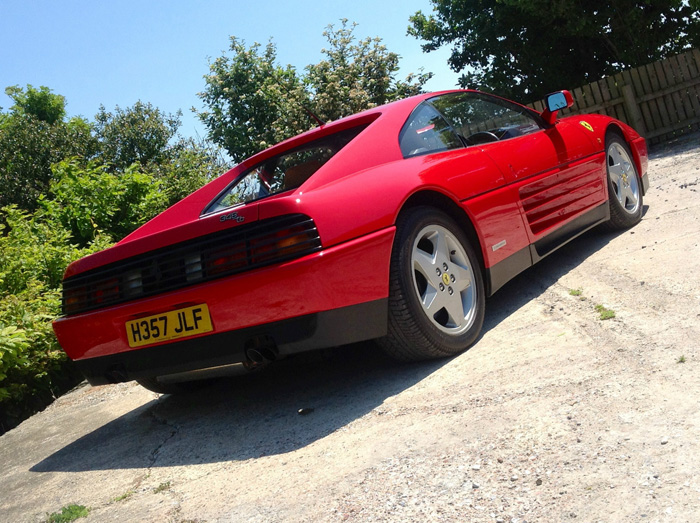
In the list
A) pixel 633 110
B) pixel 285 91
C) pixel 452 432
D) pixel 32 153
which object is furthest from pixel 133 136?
pixel 452 432

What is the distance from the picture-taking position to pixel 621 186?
19.1 feet

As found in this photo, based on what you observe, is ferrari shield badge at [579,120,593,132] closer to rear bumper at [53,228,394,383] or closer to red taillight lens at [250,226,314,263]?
rear bumper at [53,228,394,383]

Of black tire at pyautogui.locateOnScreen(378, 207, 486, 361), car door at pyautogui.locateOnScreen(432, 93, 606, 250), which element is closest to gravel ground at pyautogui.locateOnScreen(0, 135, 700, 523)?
black tire at pyautogui.locateOnScreen(378, 207, 486, 361)

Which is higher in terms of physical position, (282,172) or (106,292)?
(282,172)

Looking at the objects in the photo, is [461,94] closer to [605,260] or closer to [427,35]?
[605,260]

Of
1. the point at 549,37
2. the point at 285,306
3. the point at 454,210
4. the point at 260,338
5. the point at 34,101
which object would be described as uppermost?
the point at 34,101

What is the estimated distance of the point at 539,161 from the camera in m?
4.79

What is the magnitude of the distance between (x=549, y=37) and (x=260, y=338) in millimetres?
15537

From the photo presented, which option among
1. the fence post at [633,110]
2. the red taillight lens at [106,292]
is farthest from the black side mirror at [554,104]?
the fence post at [633,110]

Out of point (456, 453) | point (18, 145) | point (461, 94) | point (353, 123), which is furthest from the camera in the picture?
point (18, 145)

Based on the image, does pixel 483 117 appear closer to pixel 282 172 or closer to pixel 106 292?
pixel 282 172

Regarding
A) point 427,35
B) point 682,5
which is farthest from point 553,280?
→ point 427,35

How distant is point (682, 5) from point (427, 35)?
20.1 ft

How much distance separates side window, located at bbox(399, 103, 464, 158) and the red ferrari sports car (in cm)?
1
